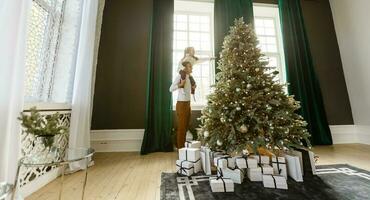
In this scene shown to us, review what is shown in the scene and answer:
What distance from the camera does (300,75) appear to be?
3041mm

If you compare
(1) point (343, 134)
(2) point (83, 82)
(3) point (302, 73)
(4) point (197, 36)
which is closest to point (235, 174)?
(2) point (83, 82)

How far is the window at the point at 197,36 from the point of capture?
3.20m

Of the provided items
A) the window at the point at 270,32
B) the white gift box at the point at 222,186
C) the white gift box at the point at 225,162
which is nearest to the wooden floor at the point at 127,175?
the white gift box at the point at 222,186

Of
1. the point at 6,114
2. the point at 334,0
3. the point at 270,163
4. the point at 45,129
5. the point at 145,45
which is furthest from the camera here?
the point at 334,0

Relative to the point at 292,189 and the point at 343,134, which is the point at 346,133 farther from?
the point at 292,189

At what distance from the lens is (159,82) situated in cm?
279

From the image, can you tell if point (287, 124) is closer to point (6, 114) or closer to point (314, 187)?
point (314, 187)

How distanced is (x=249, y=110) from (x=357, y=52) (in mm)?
2679

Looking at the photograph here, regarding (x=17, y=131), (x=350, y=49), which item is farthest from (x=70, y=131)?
(x=350, y=49)

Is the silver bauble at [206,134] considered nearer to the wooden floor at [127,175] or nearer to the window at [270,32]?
the wooden floor at [127,175]

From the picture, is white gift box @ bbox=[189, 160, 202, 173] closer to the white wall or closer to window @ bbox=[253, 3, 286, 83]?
window @ bbox=[253, 3, 286, 83]

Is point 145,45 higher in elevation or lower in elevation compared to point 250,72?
higher

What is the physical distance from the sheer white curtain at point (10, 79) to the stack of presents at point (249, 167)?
120 cm

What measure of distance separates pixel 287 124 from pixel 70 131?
210 cm
